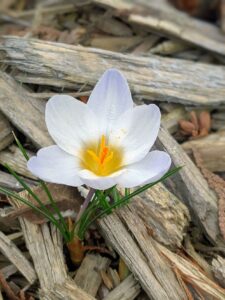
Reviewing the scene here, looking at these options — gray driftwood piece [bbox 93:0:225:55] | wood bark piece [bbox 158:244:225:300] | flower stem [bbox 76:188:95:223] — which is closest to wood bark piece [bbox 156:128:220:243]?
wood bark piece [bbox 158:244:225:300]

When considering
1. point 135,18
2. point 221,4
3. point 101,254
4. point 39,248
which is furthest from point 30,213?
point 221,4

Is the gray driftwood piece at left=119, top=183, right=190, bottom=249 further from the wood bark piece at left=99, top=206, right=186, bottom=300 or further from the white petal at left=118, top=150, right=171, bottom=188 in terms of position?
the white petal at left=118, top=150, right=171, bottom=188

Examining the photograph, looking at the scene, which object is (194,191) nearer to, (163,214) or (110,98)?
(163,214)

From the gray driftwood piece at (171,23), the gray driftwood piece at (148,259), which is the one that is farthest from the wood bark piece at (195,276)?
the gray driftwood piece at (171,23)

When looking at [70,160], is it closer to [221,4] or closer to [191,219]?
[191,219]

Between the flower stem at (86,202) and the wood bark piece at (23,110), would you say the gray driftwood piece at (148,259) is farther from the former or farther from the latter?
the wood bark piece at (23,110)

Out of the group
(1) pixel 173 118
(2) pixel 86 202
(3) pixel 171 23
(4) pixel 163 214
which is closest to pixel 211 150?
(1) pixel 173 118
